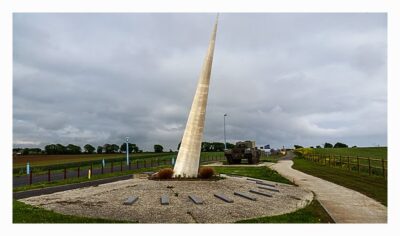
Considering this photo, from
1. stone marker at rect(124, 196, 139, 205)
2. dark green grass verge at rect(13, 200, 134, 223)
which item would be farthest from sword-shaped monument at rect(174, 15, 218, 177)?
dark green grass verge at rect(13, 200, 134, 223)

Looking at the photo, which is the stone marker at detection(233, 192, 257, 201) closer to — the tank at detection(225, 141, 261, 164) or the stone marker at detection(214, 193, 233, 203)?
the stone marker at detection(214, 193, 233, 203)

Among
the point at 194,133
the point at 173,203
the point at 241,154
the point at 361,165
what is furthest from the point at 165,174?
the point at 241,154

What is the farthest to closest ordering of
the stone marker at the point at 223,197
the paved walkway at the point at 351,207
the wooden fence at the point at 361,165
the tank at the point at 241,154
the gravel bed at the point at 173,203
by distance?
the tank at the point at 241,154
the wooden fence at the point at 361,165
the stone marker at the point at 223,197
the paved walkway at the point at 351,207
the gravel bed at the point at 173,203

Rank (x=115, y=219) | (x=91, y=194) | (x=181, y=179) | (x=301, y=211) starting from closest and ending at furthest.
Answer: (x=115, y=219), (x=301, y=211), (x=91, y=194), (x=181, y=179)

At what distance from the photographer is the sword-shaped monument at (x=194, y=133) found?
13703 millimetres

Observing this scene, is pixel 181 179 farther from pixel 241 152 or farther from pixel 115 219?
pixel 241 152

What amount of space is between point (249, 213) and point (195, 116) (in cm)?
583

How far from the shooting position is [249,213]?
28.6 ft

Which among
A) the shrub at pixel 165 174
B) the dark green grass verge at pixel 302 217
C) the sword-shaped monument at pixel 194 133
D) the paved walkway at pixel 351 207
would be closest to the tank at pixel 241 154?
the paved walkway at pixel 351 207

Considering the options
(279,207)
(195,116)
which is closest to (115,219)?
(279,207)

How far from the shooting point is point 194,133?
13680 mm

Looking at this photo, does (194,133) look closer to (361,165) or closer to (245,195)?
(245,195)

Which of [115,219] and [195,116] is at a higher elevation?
[195,116]

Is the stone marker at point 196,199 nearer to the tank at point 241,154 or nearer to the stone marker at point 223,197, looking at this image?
the stone marker at point 223,197
